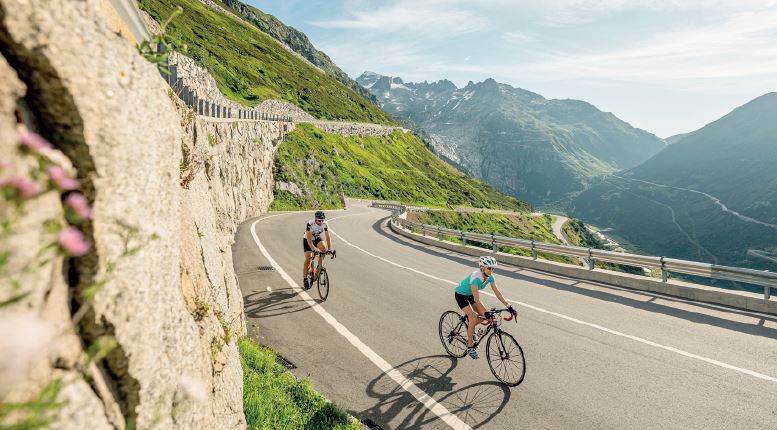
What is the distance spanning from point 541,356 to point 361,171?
240ft

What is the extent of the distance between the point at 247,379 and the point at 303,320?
3960 millimetres

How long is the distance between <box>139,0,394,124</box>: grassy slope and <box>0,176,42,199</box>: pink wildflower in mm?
63433

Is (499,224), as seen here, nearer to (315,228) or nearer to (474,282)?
(315,228)

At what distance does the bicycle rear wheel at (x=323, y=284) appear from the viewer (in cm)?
1173

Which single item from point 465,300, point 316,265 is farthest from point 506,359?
point 316,265

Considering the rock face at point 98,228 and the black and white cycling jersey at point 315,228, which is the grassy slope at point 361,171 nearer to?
the black and white cycling jersey at point 315,228

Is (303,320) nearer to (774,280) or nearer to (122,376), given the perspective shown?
(122,376)

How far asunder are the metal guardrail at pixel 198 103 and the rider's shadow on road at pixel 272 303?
513cm

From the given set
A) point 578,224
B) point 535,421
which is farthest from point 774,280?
point 578,224

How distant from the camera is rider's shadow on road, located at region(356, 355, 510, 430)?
Result: 237 inches

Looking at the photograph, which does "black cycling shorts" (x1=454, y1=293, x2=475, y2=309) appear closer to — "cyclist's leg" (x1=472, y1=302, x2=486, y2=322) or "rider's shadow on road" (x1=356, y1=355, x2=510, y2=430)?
"cyclist's leg" (x1=472, y1=302, x2=486, y2=322)

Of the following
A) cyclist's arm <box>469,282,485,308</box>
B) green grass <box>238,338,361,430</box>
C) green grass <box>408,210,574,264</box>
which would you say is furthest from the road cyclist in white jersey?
green grass <box>408,210,574,264</box>

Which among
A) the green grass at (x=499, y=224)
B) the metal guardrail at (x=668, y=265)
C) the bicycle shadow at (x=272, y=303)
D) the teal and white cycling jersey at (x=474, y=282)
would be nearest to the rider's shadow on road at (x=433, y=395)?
the teal and white cycling jersey at (x=474, y=282)

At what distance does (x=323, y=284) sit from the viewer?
1187cm
